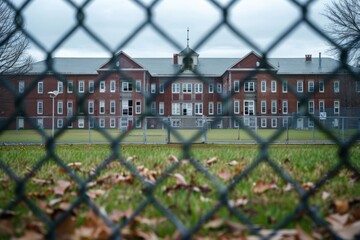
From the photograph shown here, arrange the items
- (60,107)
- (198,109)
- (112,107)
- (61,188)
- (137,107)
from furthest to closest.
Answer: (60,107) → (198,109) → (112,107) → (137,107) → (61,188)

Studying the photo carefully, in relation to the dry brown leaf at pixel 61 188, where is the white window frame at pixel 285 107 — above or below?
above

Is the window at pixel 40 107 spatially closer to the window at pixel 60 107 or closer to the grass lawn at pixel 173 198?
the window at pixel 60 107

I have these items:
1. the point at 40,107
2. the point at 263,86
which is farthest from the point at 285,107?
the point at 40,107

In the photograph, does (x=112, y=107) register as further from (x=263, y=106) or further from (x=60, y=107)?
(x=263, y=106)

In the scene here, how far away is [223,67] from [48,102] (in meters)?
19.0

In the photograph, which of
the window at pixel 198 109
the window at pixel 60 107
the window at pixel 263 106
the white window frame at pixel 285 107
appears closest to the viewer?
the window at pixel 263 106

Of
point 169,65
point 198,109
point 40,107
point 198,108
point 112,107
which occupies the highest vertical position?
point 169,65

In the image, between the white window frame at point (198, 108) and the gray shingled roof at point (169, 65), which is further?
the white window frame at point (198, 108)

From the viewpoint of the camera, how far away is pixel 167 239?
41.7 inches

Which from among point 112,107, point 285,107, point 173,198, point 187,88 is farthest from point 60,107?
point 173,198

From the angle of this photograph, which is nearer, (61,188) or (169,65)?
(61,188)

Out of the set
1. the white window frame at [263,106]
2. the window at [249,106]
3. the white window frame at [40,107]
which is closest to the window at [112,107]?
the white window frame at [40,107]

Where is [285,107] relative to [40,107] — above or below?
below

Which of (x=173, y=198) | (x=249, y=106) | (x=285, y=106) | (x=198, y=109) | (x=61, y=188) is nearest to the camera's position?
(x=173, y=198)
